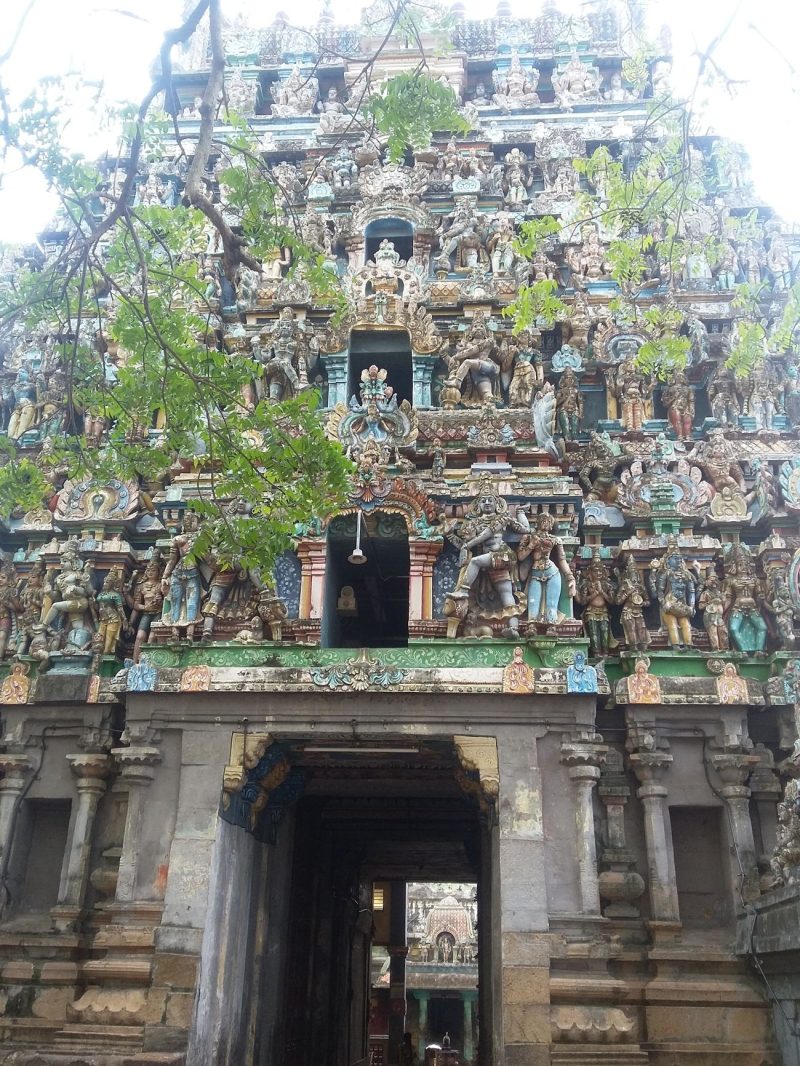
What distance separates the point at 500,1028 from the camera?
982 centimetres

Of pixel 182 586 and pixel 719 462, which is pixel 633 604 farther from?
pixel 182 586

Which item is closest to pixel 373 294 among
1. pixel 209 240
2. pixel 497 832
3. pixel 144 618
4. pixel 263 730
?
pixel 209 240

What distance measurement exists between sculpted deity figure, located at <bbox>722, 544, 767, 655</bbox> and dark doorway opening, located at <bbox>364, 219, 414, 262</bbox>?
8068mm

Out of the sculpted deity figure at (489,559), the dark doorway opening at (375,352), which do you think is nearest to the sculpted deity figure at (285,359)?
the dark doorway opening at (375,352)

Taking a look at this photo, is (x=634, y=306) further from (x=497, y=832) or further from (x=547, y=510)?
(x=497, y=832)

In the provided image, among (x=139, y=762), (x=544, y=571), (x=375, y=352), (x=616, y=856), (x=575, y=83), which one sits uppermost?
(x=575, y=83)

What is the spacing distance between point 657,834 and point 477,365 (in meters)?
7.04

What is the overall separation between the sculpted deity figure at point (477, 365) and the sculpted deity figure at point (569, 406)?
102cm

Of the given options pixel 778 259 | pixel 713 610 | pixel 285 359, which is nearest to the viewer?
pixel 713 610

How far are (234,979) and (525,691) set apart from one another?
509cm

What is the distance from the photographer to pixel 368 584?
575 inches

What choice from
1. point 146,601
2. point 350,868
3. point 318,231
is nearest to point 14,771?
point 146,601

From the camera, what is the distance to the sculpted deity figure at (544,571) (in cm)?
1155

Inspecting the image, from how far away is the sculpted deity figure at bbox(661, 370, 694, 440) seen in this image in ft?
44.9
